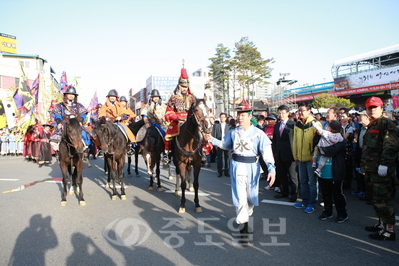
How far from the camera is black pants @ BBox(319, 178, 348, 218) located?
4680mm

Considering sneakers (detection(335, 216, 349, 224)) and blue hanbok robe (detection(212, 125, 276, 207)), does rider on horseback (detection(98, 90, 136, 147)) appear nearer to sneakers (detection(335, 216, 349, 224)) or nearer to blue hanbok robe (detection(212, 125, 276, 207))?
blue hanbok robe (detection(212, 125, 276, 207))

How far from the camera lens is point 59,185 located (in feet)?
27.3

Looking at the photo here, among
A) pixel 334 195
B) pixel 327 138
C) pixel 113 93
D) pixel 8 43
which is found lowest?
pixel 334 195

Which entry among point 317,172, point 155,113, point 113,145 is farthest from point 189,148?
point 155,113

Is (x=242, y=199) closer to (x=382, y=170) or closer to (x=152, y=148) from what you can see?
(x=382, y=170)

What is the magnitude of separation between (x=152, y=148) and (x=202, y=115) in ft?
10.0

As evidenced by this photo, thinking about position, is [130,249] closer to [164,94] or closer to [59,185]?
[59,185]

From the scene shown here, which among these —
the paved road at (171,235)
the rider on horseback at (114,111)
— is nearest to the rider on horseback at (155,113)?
the rider on horseback at (114,111)

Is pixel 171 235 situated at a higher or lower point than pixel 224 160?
lower

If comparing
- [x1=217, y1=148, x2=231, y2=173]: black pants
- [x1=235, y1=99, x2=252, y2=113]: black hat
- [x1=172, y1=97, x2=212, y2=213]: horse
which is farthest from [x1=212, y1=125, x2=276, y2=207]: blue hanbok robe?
[x1=217, y1=148, x2=231, y2=173]: black pants

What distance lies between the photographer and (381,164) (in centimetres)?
381

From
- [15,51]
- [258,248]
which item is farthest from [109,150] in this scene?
[15,51]

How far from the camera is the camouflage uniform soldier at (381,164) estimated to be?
3.77m

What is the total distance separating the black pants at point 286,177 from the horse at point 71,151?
16.2ft
